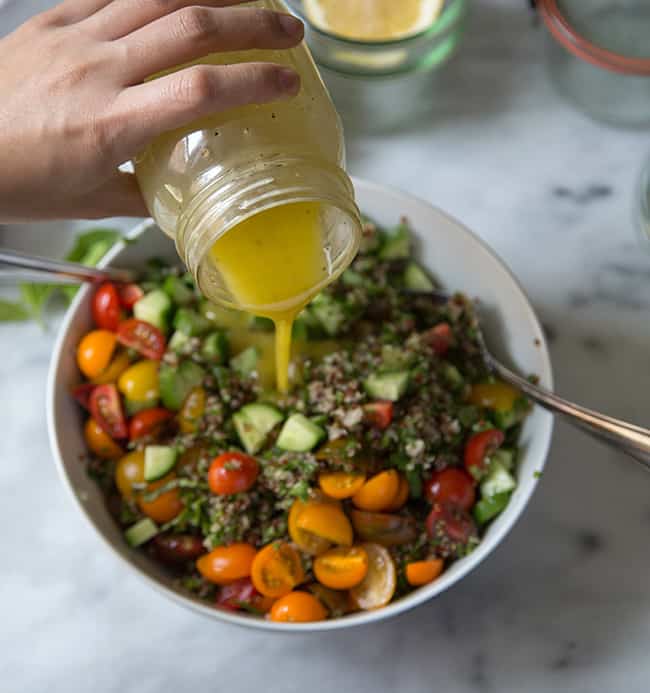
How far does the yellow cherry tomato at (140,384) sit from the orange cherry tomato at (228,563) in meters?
0.33

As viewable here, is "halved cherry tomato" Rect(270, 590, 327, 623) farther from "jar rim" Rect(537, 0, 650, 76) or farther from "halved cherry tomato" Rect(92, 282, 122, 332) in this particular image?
"jar rim" Rect(537, 0, 650, 76)

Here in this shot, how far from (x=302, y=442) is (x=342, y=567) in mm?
232

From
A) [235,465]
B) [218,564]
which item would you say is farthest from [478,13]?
[218,564]

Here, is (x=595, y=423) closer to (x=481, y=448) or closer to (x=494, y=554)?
(x=481, y=448)

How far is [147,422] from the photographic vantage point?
68.8 inches

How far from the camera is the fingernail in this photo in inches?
48.9

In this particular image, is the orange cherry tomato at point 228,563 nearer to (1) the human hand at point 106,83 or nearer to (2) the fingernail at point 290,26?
(1) the human hand at point 106,83

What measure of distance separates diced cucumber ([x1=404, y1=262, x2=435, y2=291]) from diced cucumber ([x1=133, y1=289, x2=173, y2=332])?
50 cm

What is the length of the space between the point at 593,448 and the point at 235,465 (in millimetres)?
768

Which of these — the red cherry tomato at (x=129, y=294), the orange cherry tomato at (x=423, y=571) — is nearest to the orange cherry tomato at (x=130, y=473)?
the red cherry tomato at (x=129, y=294)

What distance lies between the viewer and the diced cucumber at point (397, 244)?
1870 mm

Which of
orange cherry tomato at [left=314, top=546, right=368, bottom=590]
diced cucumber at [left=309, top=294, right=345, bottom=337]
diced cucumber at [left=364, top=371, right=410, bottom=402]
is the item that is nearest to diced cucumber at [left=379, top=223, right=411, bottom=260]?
diced cucumber at [left=309, top=294, right=345, bottom=337]

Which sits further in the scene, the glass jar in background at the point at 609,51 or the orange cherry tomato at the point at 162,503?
the glass jar in background at the point at 609,51

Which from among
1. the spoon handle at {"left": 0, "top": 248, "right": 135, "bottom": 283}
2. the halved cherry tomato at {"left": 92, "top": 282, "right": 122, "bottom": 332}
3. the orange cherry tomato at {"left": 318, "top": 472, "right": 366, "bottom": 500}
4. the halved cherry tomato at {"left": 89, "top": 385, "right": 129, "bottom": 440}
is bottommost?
the orange cherry tomato at {"left": 318, "top": 472, "right": 366, "bottom": 500}
